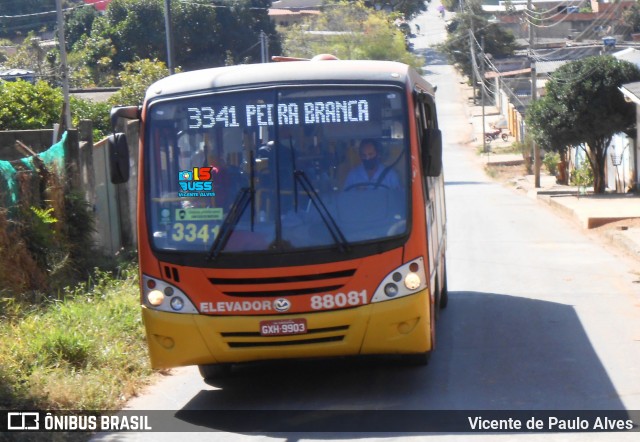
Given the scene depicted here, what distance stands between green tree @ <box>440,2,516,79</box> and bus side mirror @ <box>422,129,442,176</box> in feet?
235

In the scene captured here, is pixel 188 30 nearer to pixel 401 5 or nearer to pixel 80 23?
pixel 80 23

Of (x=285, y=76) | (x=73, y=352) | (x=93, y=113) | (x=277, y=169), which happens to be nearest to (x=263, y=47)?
(x=93, y=113)

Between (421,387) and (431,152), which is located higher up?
(431,152)

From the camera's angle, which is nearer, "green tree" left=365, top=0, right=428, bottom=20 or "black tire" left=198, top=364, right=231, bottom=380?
"black tire" left=198, top=364, right=231, bottom=380

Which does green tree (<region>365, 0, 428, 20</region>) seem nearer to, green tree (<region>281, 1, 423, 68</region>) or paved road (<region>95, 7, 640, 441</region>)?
green tree (<region>281, 1, 423, 68</region>)

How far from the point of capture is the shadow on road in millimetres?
7102

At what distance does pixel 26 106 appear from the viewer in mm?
23469

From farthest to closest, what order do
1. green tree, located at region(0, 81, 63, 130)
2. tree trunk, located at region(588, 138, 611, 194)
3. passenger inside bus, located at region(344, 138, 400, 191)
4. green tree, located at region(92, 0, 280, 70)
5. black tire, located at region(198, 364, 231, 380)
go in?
green tree, located at region(92, 0, 280, 70), tree trunk, located at region(588, 138, 611, 194), green tree, located at region(0, 81, 63, 130), black tire, located at region(198, 364, 231, 380), passenger inside bus, located at region(344, 138, 400, 191)

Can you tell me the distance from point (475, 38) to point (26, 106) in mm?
59429

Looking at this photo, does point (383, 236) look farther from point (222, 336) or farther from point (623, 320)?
point (623, 320)

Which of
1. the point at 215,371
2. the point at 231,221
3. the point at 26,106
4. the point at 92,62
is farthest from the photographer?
the point at 92,62

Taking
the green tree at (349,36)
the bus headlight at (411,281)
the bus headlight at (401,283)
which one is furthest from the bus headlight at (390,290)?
the green tree at (349,36)

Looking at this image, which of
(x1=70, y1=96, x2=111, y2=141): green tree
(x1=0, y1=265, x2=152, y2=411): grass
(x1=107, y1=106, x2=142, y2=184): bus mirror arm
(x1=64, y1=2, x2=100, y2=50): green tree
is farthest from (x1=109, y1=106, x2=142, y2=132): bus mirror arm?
(x1=64, y1=2, x2=100, y2=50): green tree

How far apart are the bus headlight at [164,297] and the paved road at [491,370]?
0.89 m
